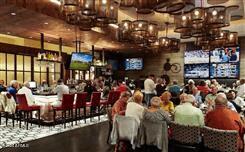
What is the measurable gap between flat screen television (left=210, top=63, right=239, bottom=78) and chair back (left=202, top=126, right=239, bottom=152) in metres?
11.4

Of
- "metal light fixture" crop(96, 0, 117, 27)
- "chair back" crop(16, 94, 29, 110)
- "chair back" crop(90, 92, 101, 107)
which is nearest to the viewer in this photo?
"metal light fixture" crop(96, 0, 117, 27)

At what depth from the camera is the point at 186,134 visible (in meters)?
3.54

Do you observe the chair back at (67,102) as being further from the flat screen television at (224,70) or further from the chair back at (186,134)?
the flat screen television at (224,70)

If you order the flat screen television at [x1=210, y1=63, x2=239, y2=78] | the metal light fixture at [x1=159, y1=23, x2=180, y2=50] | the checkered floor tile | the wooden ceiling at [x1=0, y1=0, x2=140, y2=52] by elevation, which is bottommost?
the checkered floor tile

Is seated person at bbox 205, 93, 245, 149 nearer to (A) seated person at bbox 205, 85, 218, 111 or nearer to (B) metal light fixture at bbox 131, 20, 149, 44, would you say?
(A) seated person at bbox 205, 85, 218, 111

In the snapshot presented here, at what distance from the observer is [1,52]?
1152 centimetres

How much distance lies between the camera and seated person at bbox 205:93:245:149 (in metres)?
3.44

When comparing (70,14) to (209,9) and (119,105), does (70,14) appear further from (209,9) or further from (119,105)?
(209,9)

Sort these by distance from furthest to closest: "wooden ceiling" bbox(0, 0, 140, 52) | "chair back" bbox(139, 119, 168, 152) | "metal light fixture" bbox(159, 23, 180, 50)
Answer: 1. "metal light fixture" bbox(159, 23, 180, 50)
2. "wooden ceiling" bbox(0, 0, 140, 52)
3. "chair back" bbox(139, 119, 168, 152)

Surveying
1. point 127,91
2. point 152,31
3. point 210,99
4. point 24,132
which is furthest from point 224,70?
point 24,132

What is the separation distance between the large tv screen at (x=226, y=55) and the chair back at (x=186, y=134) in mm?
11421

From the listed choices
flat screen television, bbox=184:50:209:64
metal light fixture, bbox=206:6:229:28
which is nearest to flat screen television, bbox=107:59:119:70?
flat screen television, bbox=184:50:209:64

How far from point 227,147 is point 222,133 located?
0.63 feet

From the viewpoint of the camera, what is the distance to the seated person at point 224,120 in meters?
3.44
